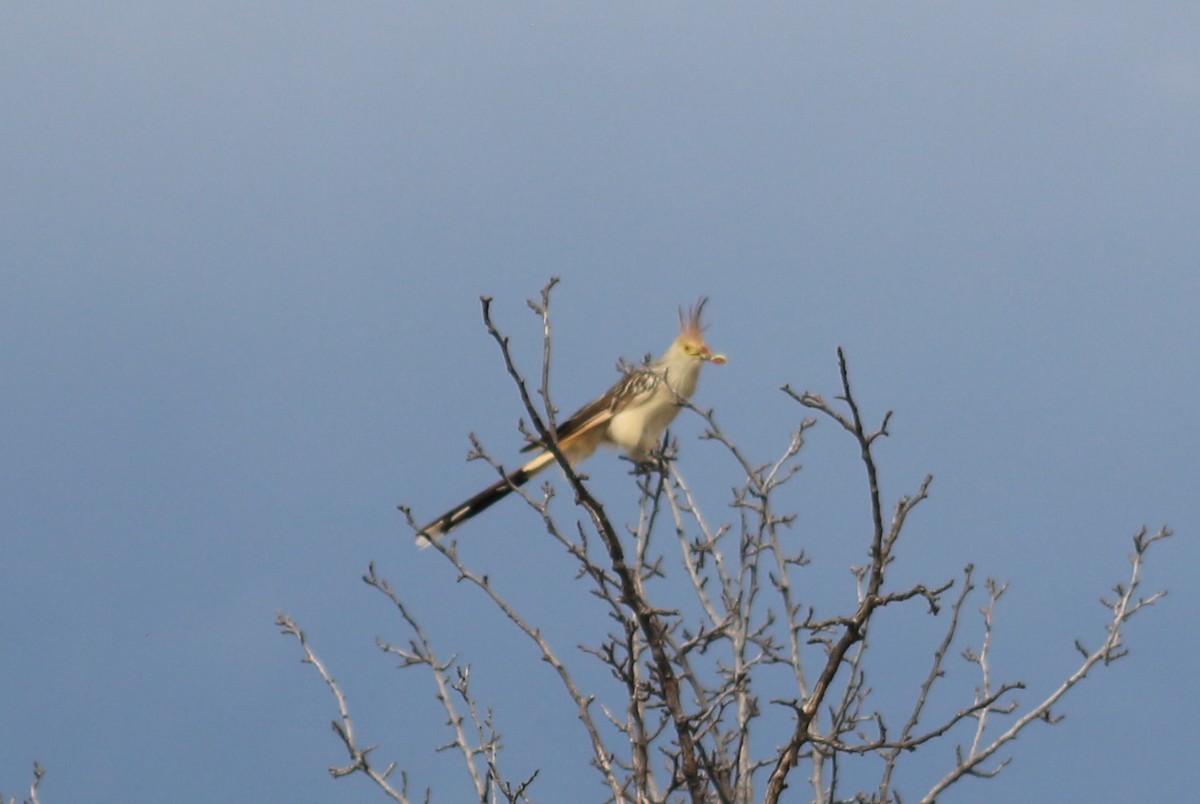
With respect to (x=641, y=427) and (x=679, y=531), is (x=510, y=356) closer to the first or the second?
(x=679, y=531)

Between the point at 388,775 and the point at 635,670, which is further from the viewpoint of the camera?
the point at 388,775

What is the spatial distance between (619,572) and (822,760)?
104 centimetres

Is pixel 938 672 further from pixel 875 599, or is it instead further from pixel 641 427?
pixel 641 427

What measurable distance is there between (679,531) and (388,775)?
121 cm

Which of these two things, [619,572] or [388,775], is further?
[388,775]

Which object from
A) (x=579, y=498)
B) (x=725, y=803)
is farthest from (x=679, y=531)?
(x=725, y=803)

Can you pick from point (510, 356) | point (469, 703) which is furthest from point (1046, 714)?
point (510, 356)

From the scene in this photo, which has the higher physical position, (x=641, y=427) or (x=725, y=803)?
(x=641, y=427)

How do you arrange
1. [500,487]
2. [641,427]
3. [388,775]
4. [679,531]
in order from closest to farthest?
1. [388,775]
2. [679,531]
3. [500,487]
4. [641,427]

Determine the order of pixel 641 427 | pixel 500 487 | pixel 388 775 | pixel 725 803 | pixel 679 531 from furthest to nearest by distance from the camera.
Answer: pixel 641 427 < pixel 500 487 < pixel 679 531 < pixel 388 775 < pixel 725 803

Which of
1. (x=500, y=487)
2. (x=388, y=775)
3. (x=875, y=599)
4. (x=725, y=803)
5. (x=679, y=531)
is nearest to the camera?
(x=875, y=599)

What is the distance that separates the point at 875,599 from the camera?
128 inches

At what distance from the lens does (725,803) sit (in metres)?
3.48

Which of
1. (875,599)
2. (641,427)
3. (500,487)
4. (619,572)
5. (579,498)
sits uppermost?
(641,427)
